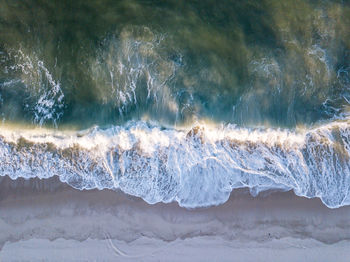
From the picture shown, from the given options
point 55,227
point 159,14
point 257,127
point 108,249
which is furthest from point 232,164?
point 55,227

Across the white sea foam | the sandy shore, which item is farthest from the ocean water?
the sandy shore

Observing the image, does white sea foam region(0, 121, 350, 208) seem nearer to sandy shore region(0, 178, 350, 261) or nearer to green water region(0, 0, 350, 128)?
sandy shore region(0, 178, 350, 261)

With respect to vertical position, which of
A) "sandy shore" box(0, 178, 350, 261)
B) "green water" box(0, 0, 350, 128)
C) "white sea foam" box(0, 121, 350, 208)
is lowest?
"sandy shore" box(0, 178, 350, 261)

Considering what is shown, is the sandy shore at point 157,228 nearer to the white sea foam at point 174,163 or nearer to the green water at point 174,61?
the white sea foam at point 174,163

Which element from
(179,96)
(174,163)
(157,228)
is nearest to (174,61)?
(179,96)

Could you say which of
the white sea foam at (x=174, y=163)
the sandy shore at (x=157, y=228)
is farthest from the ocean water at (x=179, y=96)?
the sandy shore at (x=157, y=228)

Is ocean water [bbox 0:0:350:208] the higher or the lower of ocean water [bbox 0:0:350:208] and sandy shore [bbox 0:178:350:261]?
the higher
